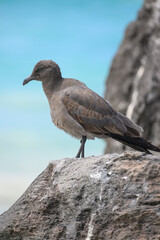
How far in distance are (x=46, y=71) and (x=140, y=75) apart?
17.6 meters

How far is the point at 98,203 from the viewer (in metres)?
6.63

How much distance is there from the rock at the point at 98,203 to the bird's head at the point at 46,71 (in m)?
2.31

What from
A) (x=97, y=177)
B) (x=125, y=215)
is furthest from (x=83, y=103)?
(x=125, y=215)

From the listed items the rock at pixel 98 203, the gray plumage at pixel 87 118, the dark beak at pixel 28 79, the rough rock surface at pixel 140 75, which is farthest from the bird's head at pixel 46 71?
the rough rock surface at pixel 140 75

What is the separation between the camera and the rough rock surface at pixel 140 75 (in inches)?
955

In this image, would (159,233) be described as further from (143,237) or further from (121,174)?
(121,174)

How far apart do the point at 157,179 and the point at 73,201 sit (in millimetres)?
1268

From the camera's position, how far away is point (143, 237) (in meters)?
6.41

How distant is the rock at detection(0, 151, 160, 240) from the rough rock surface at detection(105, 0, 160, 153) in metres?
16.3

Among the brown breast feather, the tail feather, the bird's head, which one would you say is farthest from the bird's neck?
the tail feather

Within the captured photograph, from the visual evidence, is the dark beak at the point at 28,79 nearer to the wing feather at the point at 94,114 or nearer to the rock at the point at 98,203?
the wing feather at the point at 94,114

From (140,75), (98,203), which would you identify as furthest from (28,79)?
(140,75)

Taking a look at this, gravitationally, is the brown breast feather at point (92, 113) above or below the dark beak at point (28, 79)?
below

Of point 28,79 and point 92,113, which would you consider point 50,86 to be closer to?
point 28,79
